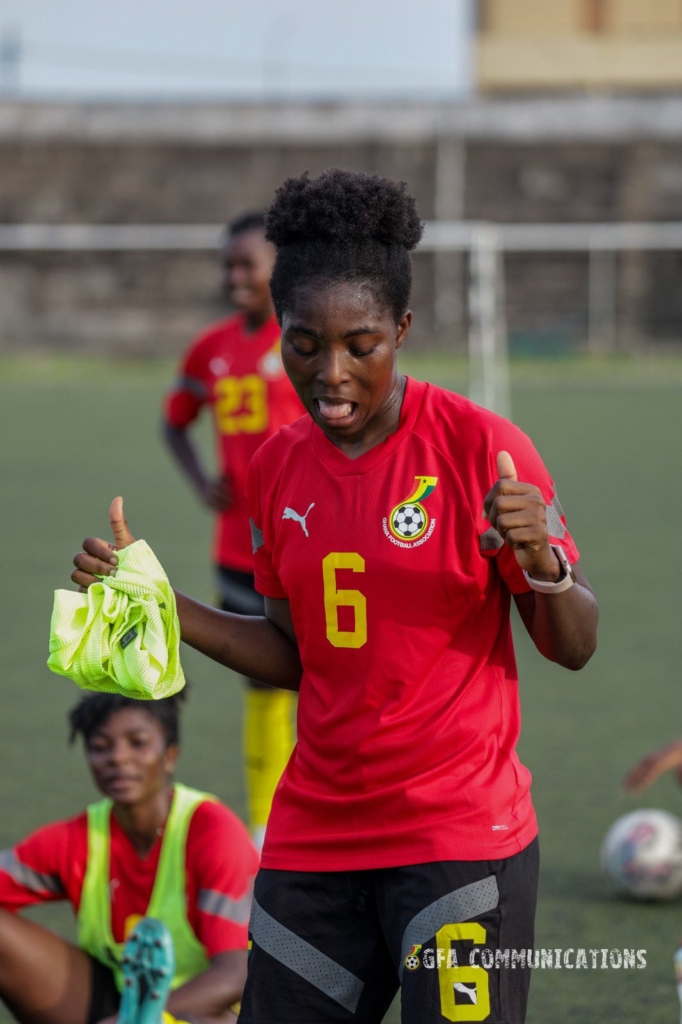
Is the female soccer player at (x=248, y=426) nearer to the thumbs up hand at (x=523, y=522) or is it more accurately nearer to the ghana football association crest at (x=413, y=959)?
the ghana football association crest at (x=413, y=959)

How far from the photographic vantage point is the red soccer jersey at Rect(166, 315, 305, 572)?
5.40 metres

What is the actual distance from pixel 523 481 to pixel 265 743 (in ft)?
9.88

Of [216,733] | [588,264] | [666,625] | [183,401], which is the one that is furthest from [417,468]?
[588,264]

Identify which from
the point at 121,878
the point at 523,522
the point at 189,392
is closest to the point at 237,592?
the point at 189,392

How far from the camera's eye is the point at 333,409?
2.56 m

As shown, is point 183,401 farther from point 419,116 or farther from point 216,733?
point 419,116

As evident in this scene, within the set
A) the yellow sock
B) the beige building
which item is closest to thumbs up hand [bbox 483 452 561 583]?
the yellow sock

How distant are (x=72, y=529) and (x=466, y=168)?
16.7m

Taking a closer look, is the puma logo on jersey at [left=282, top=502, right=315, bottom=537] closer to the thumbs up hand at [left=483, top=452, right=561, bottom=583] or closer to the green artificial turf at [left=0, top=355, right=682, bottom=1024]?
the thumbs up hand at [left=483, top=452, right=561, bottom=583]

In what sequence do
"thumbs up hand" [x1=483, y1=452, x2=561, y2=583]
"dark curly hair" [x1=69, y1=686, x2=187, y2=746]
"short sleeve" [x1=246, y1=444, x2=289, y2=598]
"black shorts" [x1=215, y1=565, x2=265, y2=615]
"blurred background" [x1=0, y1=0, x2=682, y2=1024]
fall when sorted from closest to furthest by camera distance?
"thumbs up hand" [x1=483, y1=452, x2=561, y2=583]
"short sleeve" [x1=246, y1=444, x2=289, y2=598]
"dark curly hair" [x1=69, y1=686, x2=187, y2=746]
"black shorts" [x1=215, y1=565, x2=265, y2=615]
"blurred background" [x1=0, y1=0, x2=682, y2=1024]

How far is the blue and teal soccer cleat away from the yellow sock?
5.84 feet

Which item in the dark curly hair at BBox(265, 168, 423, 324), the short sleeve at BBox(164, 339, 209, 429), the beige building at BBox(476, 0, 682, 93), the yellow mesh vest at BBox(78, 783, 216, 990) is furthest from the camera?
the beige building at BBox(476, 0, 682, 93)

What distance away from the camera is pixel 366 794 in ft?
8.45

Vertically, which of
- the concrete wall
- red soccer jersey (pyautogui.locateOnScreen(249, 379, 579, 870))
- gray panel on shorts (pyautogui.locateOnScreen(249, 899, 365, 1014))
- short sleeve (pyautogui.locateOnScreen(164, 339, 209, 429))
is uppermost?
the concrete wall
